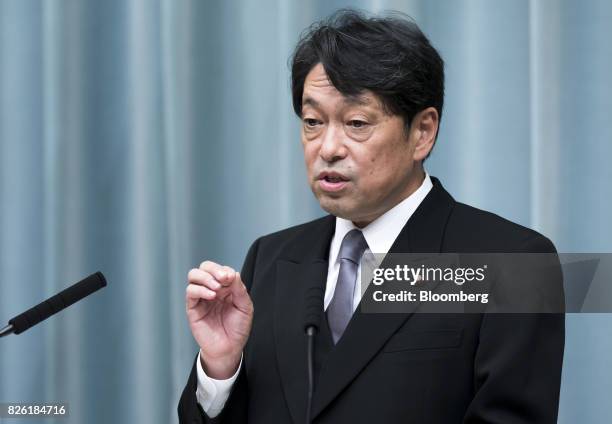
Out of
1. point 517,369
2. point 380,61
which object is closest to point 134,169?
point 380,61

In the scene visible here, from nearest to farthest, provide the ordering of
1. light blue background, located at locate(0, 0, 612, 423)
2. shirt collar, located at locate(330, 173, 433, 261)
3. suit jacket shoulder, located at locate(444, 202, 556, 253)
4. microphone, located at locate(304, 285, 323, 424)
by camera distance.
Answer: microphone, located at locate(304, 285, 323, 424)
suit jacket shoulder, located at locate(444, 202, 556, 253)
shirt collar, located at locate(330, 173, 433, 261)
light blue background, located at locate(0, 0, 612, 423)

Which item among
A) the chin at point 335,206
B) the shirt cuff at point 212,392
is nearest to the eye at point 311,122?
the chin at point 335,206

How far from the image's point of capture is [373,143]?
4.65 feet

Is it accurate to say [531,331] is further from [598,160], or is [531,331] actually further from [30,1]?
[30,1]

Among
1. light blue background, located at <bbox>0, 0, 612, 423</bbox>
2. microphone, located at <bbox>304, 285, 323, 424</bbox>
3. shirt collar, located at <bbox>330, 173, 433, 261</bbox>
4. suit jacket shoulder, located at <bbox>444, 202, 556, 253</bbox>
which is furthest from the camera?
light blue background, located at <bbox>0, 0, 612, 423</bbox>

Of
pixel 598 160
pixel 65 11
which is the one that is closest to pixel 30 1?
pixel 65 11

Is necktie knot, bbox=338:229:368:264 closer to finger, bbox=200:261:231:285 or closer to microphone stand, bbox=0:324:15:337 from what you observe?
finger, bbox=200:261:231:285

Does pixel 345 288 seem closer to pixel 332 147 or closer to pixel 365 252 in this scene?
pixel 365 252

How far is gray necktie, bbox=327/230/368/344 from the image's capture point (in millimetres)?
1396

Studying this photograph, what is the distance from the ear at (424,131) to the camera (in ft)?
4.88

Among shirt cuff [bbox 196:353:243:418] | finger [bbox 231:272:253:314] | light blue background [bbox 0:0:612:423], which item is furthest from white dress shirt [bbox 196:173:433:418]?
light blue background [bbox 0:0:612:423]

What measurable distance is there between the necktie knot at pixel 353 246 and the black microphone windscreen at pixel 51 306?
15.3 inches

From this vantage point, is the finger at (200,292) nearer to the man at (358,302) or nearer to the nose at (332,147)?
the man at (358,302)

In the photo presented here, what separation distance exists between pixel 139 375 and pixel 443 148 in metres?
0.84
